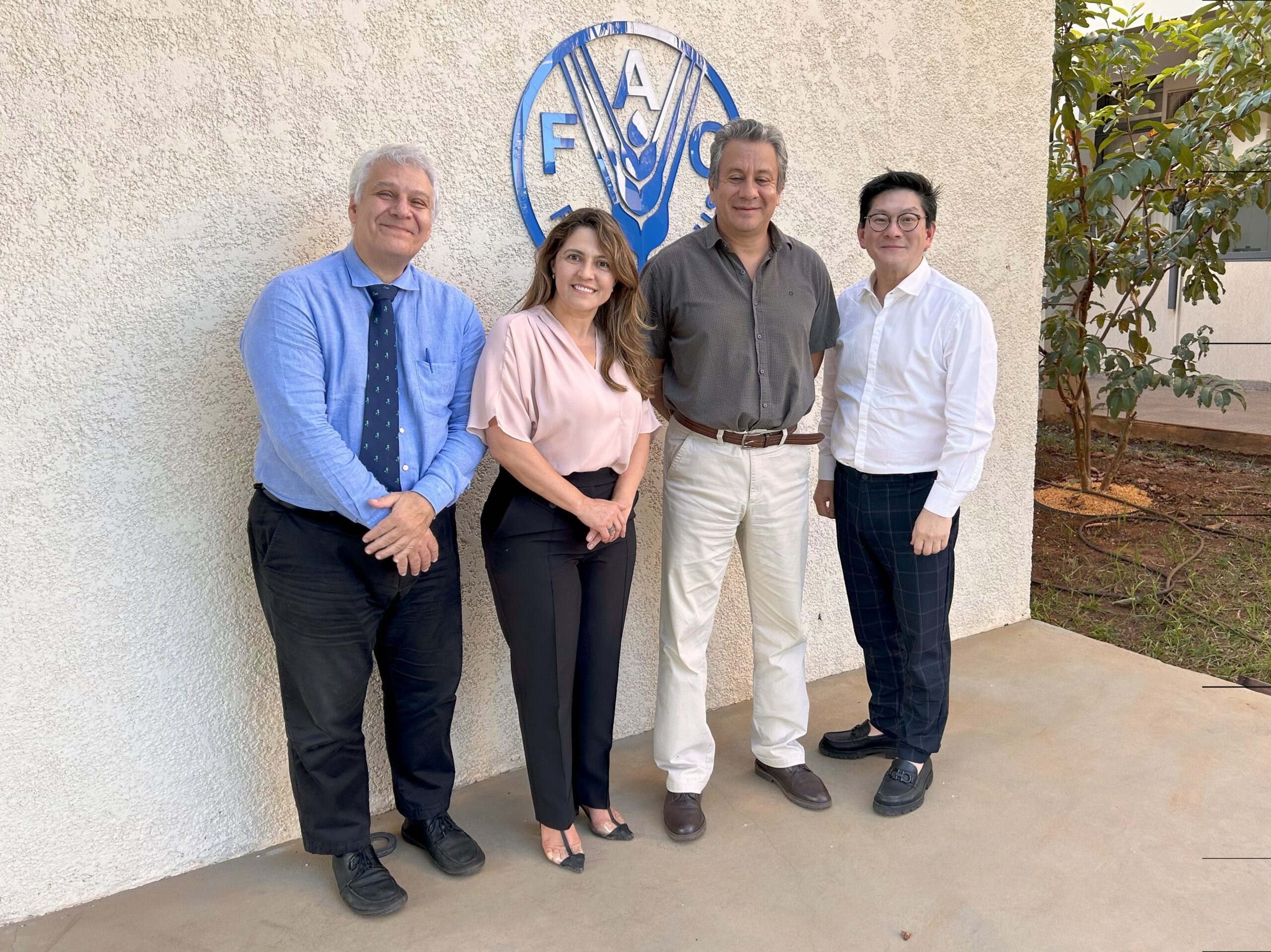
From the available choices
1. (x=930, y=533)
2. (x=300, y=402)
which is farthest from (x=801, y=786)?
(x=300, y=402)

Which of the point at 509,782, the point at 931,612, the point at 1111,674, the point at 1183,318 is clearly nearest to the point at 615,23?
the point at 931,612

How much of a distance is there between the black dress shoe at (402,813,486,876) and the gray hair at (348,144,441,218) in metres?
1.52

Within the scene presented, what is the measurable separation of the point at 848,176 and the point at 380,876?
2.60m

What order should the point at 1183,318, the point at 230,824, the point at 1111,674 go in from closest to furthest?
the point at 230,824 < the point at 1111,674 < the point at 1183,318

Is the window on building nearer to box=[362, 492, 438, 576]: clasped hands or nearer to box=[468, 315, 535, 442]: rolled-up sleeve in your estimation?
box=[468, 315, 535, 442]: rolled-up sleeve

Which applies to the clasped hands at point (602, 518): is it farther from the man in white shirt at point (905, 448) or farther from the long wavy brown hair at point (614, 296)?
the man in white shirt at point (905, 448)

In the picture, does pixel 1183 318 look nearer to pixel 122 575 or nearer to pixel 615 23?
pixel 615 23

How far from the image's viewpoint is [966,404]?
7.89 ft

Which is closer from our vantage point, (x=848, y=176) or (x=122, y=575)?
(x=122, y=575)

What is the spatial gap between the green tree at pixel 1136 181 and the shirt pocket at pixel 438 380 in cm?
338

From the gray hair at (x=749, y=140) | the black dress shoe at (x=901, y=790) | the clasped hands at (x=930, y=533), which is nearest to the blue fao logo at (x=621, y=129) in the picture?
the gray hair at (x=749, y=140)

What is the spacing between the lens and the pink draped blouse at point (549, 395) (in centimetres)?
216

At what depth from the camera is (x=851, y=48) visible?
3.18m

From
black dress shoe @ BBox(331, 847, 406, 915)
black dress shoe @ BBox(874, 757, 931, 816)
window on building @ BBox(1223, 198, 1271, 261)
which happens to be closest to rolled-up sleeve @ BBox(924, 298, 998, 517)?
black dress shoe @ BBox(874, 757, 931, 816)
